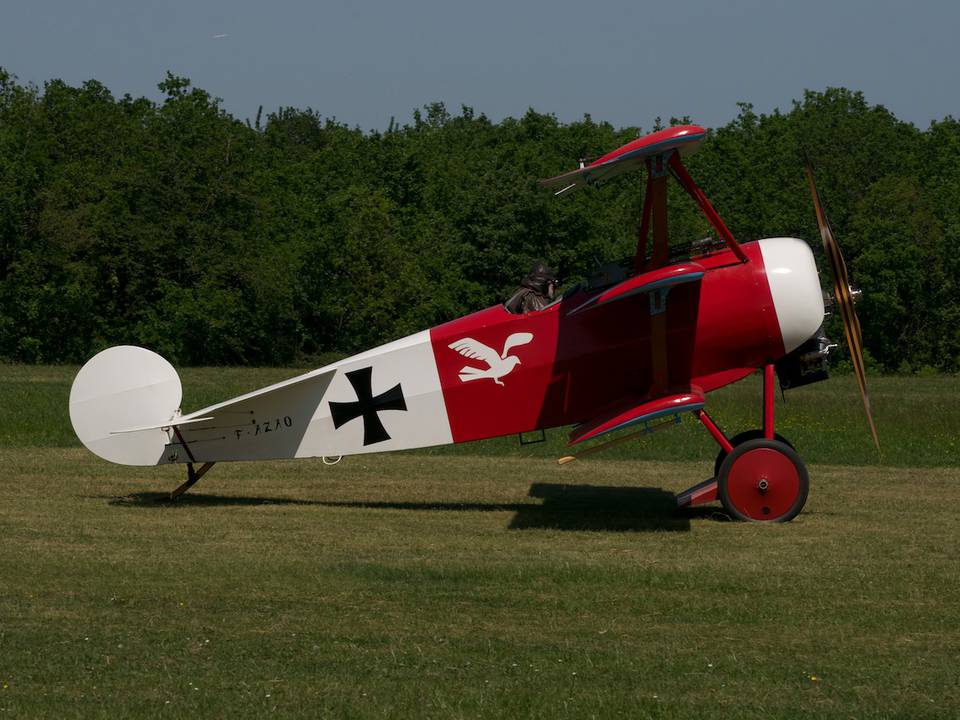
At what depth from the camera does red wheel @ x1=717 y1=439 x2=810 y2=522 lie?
1218cm

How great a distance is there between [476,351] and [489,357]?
0.49ft

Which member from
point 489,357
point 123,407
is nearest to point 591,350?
point 489,357

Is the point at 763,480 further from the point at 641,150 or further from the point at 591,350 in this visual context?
the point at 641,150

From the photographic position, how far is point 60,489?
A: 14.6 metres

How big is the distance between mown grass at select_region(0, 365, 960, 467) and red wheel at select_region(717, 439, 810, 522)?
19.2ft

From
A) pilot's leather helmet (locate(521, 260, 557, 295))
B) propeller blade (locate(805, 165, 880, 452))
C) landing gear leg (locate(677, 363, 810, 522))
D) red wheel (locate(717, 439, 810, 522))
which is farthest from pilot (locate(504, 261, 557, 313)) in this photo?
propeller blade (locate(805, 165, 880, 452))

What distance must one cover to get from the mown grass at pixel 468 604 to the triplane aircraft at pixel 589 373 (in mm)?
698

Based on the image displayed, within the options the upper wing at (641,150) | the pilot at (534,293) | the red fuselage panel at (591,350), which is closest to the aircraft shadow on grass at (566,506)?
the red fuselage panel at (591,350)

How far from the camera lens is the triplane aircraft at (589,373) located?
12164mm

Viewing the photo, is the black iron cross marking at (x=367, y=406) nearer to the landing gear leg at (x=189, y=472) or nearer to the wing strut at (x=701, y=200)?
the landing gear leg at (x=189, y=472)

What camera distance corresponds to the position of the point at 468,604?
895cm

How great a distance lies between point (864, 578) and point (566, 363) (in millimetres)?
3974

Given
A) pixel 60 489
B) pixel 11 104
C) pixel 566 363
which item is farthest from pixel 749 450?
pixel 11 104

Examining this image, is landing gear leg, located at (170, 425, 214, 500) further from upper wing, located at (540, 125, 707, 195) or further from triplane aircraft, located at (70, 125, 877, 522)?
upper wing, located at (540, 125, 707, 195)
